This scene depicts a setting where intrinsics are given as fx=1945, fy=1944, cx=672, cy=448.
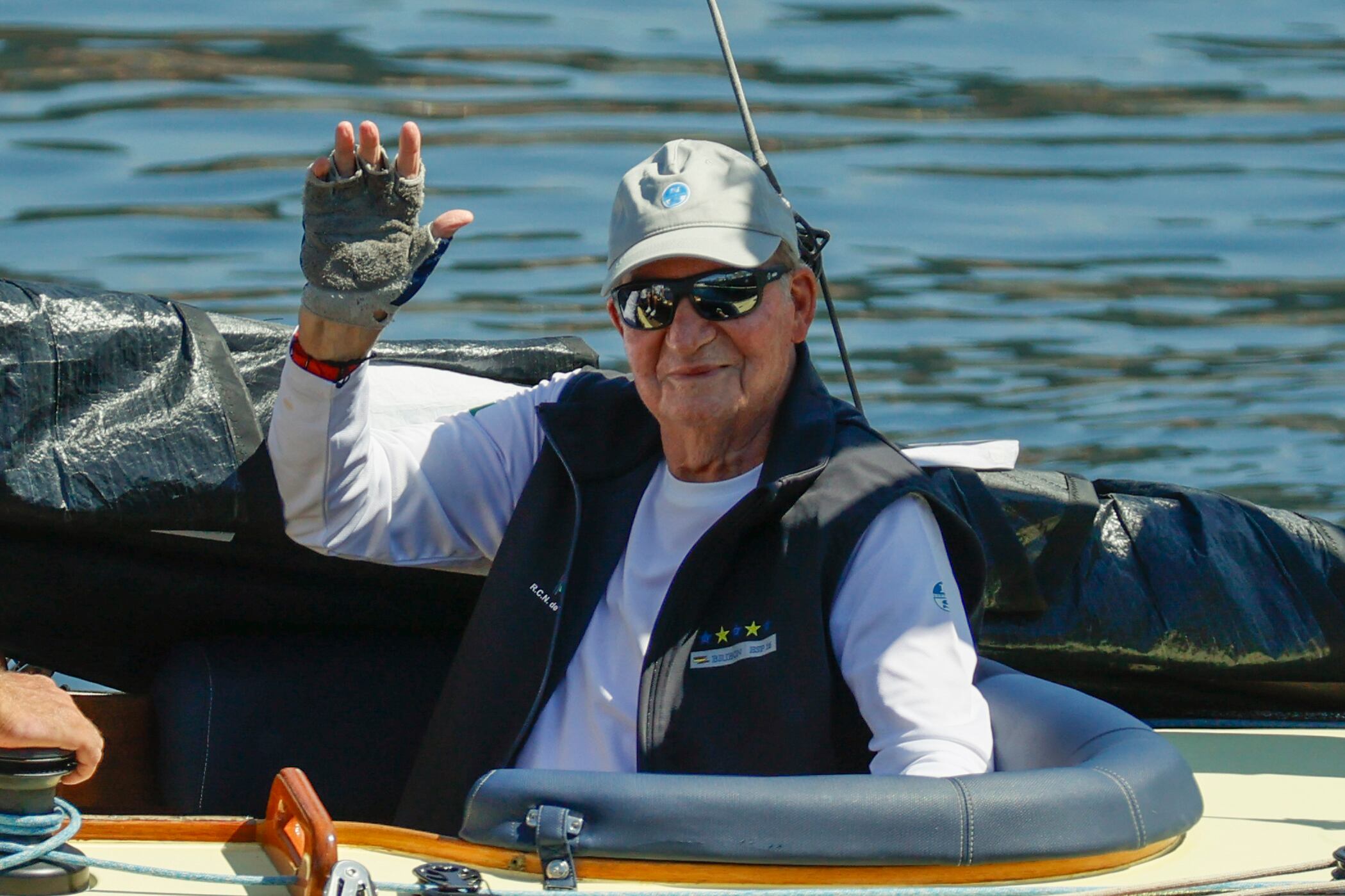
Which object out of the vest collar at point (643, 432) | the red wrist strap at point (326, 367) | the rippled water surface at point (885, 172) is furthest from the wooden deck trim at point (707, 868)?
the rippled water surface at point (885, 172)

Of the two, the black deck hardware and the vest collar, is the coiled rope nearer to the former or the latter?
the black deck hardware

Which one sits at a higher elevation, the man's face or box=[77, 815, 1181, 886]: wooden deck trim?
the man's face

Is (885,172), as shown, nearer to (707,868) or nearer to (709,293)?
(709,293)

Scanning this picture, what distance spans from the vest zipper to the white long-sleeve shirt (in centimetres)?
2

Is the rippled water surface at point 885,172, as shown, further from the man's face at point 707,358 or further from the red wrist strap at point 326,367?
the red wrist strap at point 326,367

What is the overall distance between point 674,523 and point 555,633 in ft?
→ 0.66

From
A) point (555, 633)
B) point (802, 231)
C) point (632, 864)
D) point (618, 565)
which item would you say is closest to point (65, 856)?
point (632, 864)

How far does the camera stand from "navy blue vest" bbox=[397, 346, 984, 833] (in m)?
2.25

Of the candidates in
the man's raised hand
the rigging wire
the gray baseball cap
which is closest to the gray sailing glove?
the man's raised hand

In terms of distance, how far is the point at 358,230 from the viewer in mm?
2328

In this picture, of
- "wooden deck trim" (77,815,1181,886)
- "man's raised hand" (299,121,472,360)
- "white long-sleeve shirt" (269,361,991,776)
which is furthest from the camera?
"man's raised hand" (299,121,472,360)

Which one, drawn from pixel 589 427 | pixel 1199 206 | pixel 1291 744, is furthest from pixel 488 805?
pixel 1199 206

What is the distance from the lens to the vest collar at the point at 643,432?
233 centimetres

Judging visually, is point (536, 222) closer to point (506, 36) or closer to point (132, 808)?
point (506, 36)
